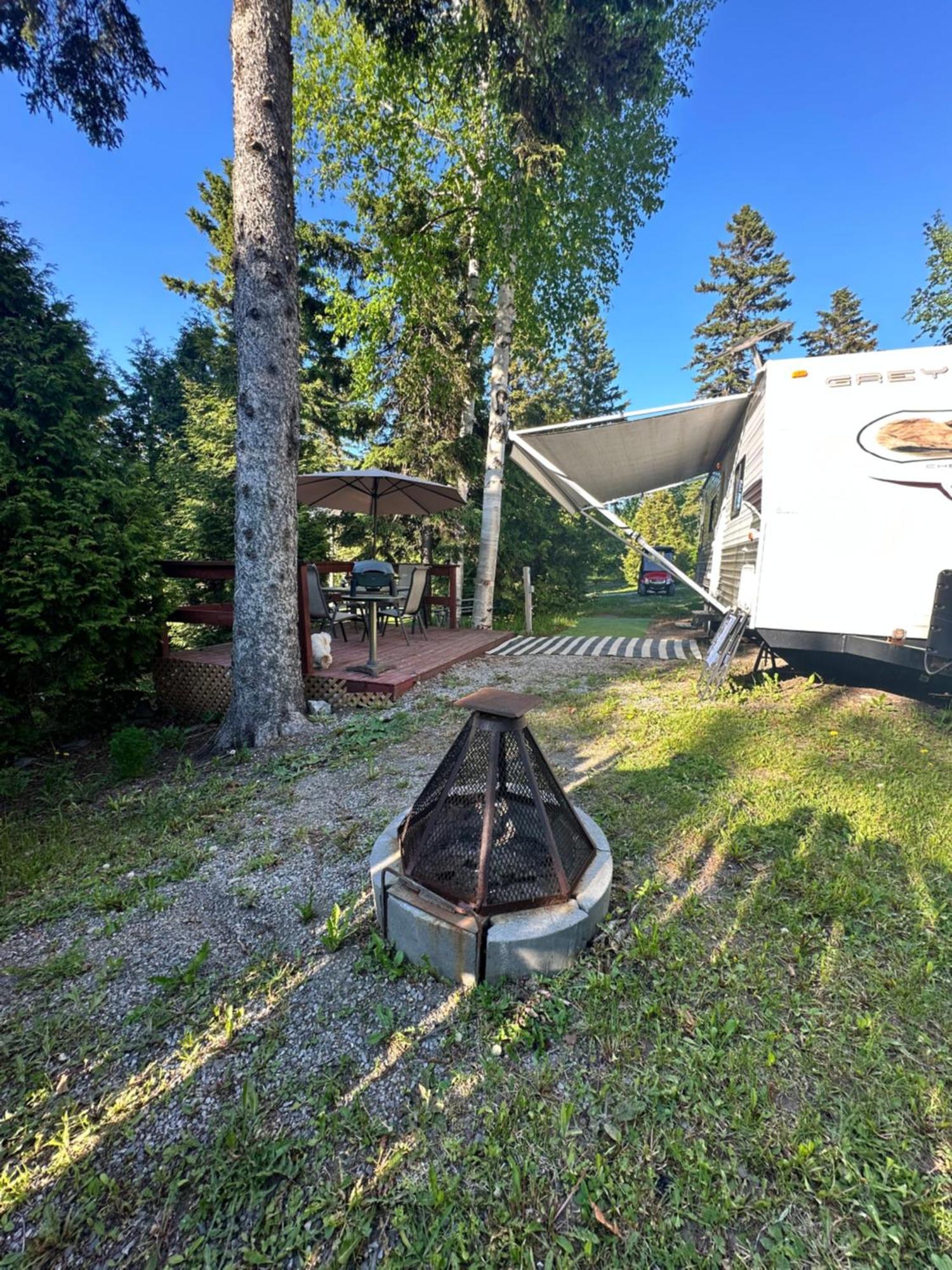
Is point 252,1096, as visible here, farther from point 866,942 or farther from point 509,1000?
point 866,942

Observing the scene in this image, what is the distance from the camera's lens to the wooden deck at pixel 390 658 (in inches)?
214

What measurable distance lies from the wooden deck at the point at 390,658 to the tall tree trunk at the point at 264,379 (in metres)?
0.93

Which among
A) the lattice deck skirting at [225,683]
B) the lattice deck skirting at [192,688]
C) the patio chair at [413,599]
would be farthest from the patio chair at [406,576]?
the lattice deck skirting at [192,688]

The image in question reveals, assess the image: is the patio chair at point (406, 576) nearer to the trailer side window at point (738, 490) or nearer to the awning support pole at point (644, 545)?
the awning support pole at point (644, 545)

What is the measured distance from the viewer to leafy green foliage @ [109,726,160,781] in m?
3.93

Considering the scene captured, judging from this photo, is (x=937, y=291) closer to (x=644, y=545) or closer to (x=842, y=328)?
(x=644, y=545)

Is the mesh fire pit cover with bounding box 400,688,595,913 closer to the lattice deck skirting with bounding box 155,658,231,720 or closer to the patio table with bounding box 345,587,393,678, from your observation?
the patio table with bounding box 345,587,393,678

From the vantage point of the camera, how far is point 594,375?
22.5 m

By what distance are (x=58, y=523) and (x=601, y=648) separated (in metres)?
7.10

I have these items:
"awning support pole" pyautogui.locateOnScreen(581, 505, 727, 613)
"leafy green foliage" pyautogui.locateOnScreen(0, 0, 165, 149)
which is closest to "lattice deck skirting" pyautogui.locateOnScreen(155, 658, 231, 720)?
"awning support pole" pyautogui.locateOnScreen(581, 505, 727, 613)

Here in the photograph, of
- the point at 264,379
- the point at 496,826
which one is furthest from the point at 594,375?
the point at 496,826

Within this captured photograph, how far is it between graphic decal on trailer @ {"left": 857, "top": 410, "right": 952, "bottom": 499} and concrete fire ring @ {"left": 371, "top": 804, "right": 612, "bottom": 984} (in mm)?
4351

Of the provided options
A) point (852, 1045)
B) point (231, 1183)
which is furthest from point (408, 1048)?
point (852, 1045)

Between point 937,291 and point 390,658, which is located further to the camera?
point 937,291
